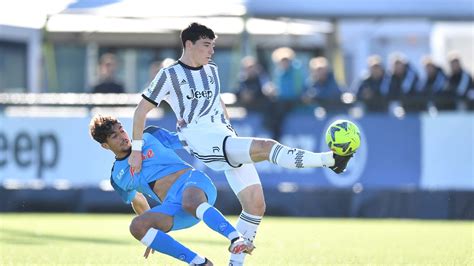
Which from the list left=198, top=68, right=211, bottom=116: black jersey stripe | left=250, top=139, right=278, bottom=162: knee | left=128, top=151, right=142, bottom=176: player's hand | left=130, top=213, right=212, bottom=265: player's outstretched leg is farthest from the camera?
left=198, top=68, right=211, bottom=116: black jersey stripe

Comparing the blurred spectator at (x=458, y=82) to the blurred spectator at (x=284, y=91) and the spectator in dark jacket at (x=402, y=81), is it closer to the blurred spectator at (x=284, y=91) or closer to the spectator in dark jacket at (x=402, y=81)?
the spectator in dark jacket at (x=402, y=81)

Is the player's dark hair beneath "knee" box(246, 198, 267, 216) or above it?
above

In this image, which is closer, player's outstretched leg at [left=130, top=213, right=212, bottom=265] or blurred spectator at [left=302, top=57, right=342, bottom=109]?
player's outstretched leg at [left=130, top=213, right=212, bottom=265]

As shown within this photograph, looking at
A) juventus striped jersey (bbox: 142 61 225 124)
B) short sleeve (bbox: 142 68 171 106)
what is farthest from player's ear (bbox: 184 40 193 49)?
short sleeve (bbox: 142 68 171 106)

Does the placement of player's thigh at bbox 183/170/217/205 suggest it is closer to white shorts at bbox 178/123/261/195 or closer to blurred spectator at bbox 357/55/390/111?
white shorts at bbox 178/123/261/195

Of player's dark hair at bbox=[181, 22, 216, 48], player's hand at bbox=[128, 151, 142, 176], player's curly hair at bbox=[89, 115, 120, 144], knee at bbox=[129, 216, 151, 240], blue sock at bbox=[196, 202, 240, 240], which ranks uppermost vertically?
player's dark hair at bbox=[181, 22, 216, 48]

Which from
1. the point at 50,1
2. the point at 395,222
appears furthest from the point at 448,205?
the point at 50,1

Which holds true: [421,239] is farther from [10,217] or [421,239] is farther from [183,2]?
[183,2]

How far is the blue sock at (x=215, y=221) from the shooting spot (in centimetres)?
824

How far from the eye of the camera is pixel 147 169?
8898 millimetres

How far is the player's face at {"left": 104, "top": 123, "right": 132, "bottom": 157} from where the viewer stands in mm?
8945

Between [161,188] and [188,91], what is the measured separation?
30.5 inches

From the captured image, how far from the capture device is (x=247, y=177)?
9.37 m

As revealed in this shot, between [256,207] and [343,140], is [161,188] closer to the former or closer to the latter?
[256,207]
